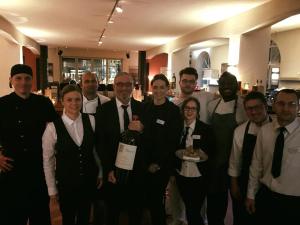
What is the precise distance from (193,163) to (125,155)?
59 centimetres

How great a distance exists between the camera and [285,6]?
4.40 meters

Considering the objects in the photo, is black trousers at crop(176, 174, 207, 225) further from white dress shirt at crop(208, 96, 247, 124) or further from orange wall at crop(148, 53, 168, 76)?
orange wall at crop(148, 53, 168, 76)

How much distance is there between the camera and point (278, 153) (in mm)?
1752

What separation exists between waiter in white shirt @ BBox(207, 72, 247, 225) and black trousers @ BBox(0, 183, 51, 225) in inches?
54.3

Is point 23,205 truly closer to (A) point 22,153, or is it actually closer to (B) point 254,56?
(A) point 22,153

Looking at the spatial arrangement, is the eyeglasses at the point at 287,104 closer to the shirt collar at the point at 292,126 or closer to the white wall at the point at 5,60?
the shirt collar at the point at 292,126

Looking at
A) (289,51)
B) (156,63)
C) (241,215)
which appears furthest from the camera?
(156,63)

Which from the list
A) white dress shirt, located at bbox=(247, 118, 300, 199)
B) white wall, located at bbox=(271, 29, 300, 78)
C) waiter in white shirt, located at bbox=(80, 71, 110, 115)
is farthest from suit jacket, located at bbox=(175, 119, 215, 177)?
white wall, located at bbox=(271, 29, 300, 78)

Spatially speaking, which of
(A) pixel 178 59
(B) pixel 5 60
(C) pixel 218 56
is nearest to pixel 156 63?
(A) pixel 178 59

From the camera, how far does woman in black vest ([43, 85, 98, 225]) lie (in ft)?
6.23

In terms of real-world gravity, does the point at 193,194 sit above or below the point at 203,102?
below

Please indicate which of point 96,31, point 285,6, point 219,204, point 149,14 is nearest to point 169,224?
point 219,204

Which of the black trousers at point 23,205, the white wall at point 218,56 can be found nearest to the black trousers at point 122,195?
the black trousers at point 23,205

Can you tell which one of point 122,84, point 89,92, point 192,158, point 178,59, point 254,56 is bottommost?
point 192,158
